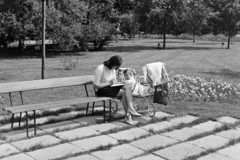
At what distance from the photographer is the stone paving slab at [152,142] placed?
5.11m

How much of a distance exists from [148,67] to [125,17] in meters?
21.9

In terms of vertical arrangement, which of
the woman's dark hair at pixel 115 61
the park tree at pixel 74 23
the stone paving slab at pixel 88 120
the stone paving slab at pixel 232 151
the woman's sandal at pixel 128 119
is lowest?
the stone paving slab at pixel 232 151

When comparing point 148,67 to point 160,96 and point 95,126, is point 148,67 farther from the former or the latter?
point 95,126

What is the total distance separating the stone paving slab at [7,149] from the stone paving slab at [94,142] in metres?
0.83

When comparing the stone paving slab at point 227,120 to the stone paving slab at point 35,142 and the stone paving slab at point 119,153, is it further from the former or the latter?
the stone paving slab at point 35,142

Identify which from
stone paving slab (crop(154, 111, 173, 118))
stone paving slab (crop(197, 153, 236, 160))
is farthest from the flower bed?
stone paving slab (crop(197, 153, 236, 160))

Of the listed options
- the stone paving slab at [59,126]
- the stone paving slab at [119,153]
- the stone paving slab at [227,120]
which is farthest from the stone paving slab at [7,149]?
the stone paving slab at [227,120]

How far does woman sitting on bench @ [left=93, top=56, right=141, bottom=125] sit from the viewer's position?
6406 mm

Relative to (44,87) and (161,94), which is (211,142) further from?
(44,87)

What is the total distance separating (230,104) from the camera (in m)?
8.13

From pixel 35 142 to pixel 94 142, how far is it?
860 mm

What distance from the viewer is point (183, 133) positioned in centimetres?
579

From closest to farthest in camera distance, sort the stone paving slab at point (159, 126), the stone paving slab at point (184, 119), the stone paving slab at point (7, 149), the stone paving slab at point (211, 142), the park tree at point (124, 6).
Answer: the stone paving slab at point (7, 149) → the stone paving slab at point (211, 142) → the stone paving slab at point (159, 126) → the stone paving slab at point (184, 119) → the park tree at point (124, 6)

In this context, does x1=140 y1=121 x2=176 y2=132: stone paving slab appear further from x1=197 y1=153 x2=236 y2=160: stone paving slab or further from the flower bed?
the flower bed
